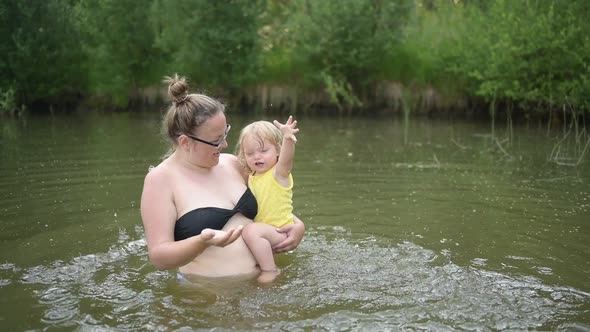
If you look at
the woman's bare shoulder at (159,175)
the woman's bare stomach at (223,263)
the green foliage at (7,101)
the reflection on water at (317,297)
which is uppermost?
the woman's bare shoulder at (159,175)

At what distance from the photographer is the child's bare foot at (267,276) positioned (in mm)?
4737

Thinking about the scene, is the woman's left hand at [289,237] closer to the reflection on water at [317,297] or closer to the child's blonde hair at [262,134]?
the reflection on water at [317,297]

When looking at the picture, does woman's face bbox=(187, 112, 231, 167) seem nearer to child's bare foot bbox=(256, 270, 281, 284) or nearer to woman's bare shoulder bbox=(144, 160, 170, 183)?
woman's bare shoulder bbox=(144, 160, 170, 183)

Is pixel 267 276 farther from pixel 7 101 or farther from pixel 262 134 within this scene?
pixel 7 101

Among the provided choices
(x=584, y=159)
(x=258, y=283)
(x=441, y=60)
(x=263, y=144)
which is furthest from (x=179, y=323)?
(x=441, y=60)

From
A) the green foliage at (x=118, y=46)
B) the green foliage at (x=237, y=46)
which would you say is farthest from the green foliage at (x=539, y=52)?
the green foliage at (x=118, y=46)

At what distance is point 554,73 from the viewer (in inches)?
709

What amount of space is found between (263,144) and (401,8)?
67.1ft

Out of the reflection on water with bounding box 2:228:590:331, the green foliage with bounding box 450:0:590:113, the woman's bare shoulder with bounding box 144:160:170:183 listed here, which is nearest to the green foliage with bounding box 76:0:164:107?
the green foliage with bounding box 450:0:590:113

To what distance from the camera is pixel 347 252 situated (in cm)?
573

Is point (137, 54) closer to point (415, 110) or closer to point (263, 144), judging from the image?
point (415, 110)

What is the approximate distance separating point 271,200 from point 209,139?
0.80 metres

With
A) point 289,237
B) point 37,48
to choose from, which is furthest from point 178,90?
Result: point 37,48

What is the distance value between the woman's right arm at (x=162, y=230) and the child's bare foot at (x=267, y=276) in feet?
1.88
